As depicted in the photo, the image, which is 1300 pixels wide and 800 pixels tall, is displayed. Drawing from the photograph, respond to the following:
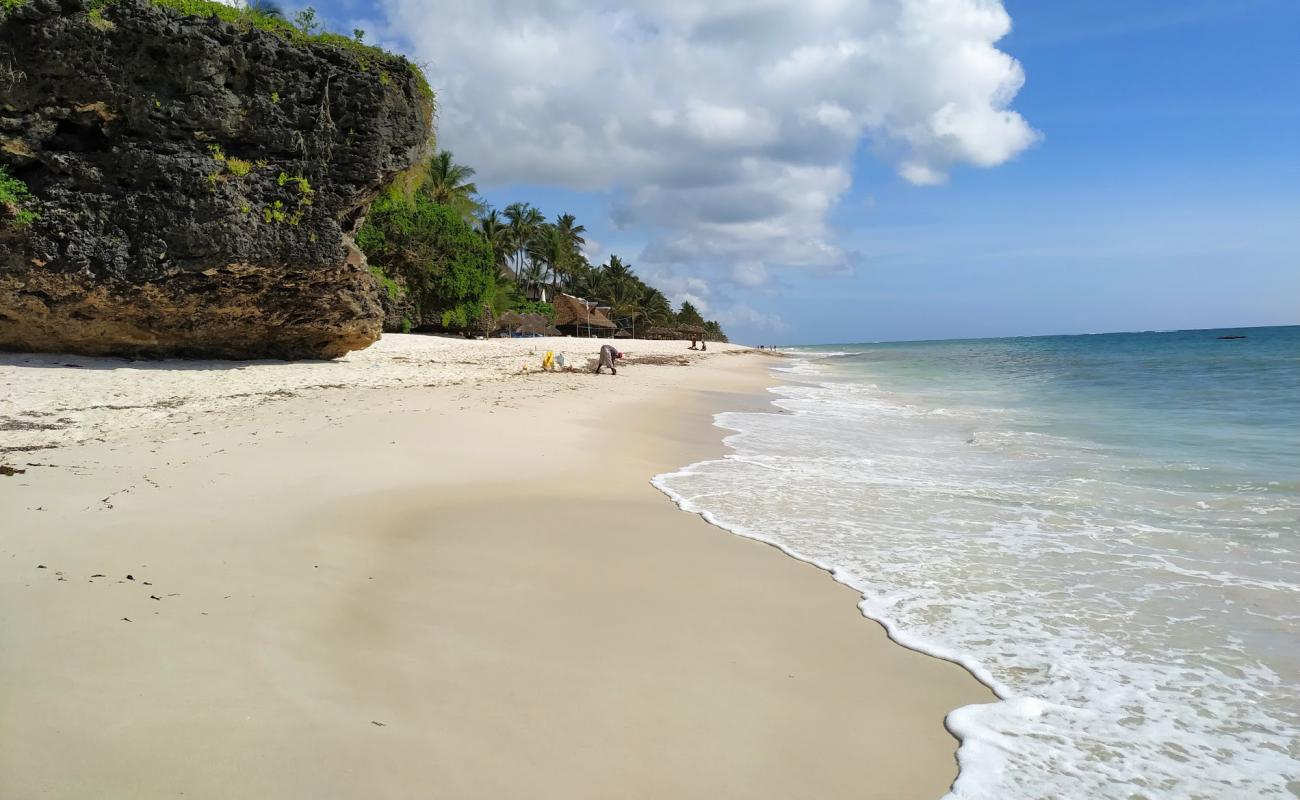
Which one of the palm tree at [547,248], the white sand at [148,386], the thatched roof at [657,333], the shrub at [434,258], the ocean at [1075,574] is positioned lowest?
the ocean at [1075,574]

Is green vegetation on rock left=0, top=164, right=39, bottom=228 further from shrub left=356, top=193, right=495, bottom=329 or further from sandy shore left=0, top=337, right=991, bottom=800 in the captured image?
shrub left=356, top=193, right=495, bottom=329

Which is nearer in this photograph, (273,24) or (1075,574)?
(1075,574)

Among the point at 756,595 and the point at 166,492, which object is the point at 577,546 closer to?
the point at 756,595

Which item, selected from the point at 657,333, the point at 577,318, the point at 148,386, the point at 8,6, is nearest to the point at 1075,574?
the point at 148,386

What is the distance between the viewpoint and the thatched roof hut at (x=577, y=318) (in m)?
51.3

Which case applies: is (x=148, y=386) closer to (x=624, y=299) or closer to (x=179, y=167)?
(x=179, y=167)

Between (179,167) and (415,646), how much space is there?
1187 cm

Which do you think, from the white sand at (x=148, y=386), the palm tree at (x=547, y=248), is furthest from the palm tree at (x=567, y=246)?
the white sand at (x=148, y=386)

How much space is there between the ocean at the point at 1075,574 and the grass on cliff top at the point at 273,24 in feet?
32.0

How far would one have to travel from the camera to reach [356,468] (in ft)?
21.3

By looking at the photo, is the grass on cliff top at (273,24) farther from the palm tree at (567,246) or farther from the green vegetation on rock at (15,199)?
the palm tree at (567,246)

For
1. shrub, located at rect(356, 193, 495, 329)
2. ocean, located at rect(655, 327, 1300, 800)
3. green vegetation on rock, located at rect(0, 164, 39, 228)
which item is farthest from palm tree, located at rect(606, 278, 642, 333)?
ocean, located at rect(655, 327, 1300, 800)

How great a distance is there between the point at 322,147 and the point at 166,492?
929 cm

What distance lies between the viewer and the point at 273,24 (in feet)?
40.2
